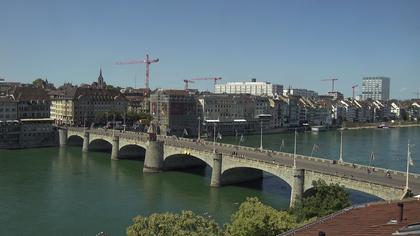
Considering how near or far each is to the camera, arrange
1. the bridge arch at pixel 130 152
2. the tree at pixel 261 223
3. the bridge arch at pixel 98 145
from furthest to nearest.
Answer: the bridge arch at pixel 98 145 < the bridge arch at pixel 130 152 < the tree at pixel 261 223

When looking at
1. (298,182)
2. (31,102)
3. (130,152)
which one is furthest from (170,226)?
(31,102)

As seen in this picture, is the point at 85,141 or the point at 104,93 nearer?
the point at 85,141

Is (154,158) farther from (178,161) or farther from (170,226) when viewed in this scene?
(170,226)

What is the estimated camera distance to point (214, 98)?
147 meters

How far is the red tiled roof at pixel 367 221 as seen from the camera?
13.4 meters

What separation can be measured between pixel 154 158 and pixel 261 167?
2063 cm

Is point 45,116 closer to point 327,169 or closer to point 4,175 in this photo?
point 4,175

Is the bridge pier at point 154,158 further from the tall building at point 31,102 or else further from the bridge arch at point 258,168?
the tall building at point 31,102

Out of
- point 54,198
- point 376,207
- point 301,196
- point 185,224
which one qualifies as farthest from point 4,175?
point 376,207

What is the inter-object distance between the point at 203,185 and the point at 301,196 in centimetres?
1664

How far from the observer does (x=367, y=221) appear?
1476cm

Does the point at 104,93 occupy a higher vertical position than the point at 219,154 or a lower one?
higher

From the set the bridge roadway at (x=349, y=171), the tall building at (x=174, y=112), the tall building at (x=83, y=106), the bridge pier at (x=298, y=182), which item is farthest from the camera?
the tall building at (x=174, y=112)

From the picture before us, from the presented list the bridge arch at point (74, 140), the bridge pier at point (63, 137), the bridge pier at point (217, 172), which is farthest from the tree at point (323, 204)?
the bridge arch at point (74, 140)
